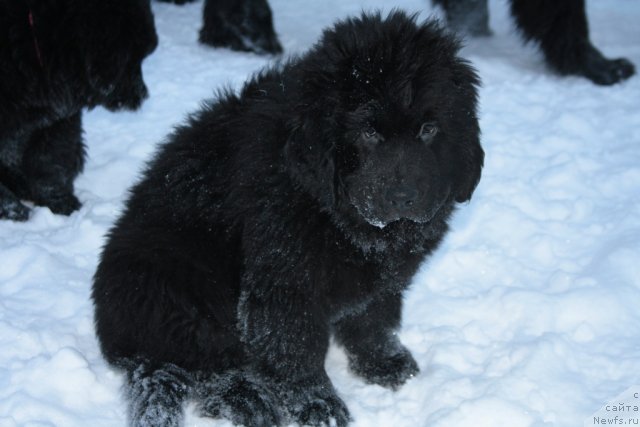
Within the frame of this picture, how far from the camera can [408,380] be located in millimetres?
3111

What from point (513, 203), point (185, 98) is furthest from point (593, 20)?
point (185, 98)

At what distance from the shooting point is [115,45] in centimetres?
379

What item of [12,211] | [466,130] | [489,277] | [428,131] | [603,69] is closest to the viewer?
[428,131]

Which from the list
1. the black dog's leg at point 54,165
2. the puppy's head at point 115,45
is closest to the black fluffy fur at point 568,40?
the puppy's head at point 115,45

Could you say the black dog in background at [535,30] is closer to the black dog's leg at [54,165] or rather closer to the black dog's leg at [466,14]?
the black dog's leg at [466,14]

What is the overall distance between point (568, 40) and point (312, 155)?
369 cm

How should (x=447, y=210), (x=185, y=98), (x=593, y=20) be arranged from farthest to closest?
(x=593, y=20) → (x=185, y=98) → (x=447, y=210)

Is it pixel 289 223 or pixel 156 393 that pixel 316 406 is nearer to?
pixel 156 393

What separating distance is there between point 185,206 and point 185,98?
2448 mm

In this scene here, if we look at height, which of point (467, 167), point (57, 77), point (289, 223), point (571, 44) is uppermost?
point (467, 167)

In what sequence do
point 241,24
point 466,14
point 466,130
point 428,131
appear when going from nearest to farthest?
point 428,131, point 466,130, point 241,24, point 466,14

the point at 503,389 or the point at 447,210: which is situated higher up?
the point at 447,210

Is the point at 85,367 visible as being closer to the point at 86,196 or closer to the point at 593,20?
the point at 86,196

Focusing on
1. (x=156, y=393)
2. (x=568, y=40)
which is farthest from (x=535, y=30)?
(x=156, y=393)
